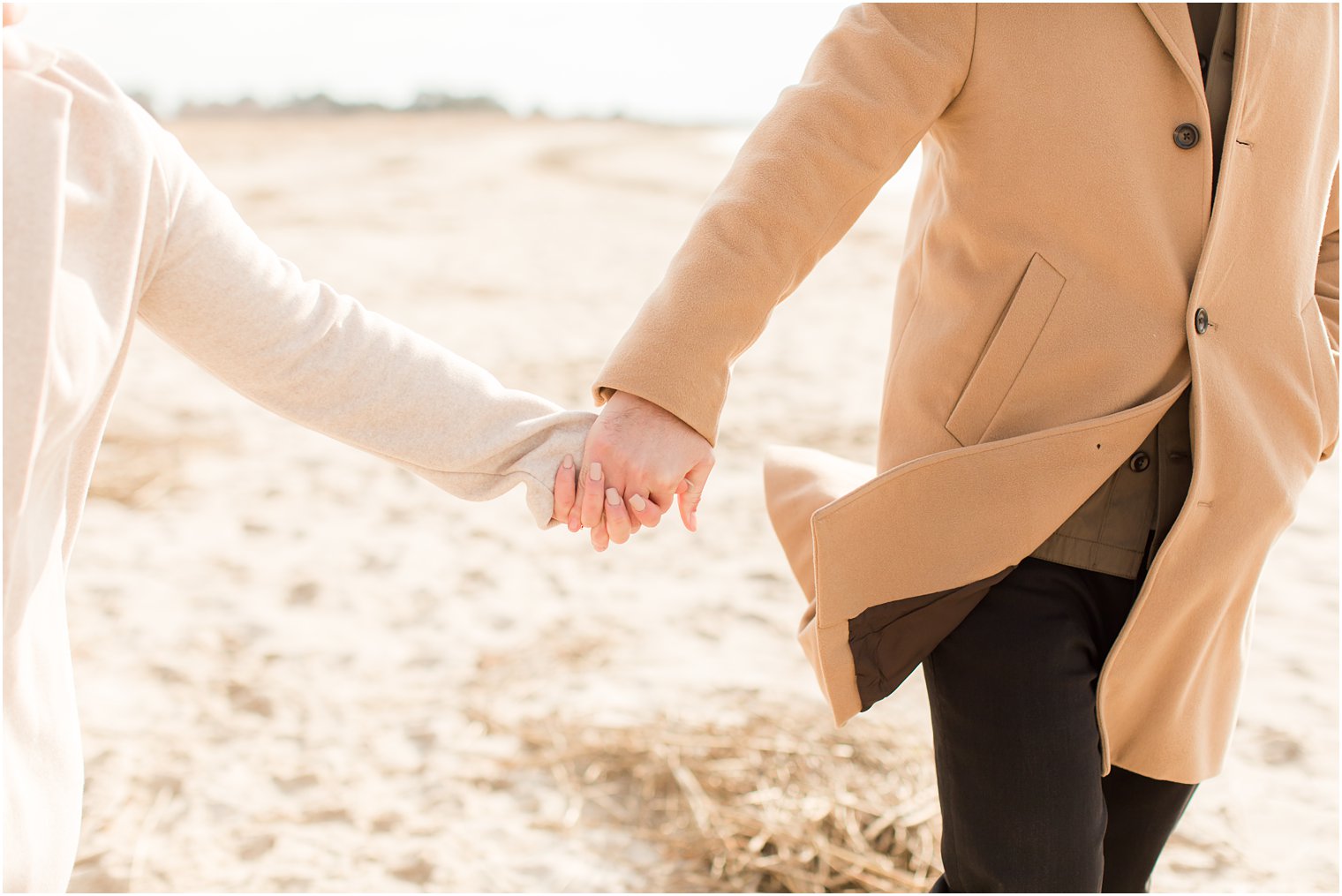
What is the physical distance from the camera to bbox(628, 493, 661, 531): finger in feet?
5.89

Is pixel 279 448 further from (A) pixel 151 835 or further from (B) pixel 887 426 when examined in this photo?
(B) pixel 887 426

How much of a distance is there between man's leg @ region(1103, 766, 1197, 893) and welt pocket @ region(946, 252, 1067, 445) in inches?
25.2

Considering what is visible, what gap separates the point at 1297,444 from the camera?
1686 mm

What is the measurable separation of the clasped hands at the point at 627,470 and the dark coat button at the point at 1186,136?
2.48ft

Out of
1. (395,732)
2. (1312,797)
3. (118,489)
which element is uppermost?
(1312,797)

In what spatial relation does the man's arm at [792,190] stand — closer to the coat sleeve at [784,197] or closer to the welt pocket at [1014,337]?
the coat sleeve at [784,197]

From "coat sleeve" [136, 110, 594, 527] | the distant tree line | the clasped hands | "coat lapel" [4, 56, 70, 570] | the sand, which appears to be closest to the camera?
"coat lapel" [4, 56, 70, 570]

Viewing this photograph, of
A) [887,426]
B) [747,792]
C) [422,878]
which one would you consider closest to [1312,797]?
[747,792]

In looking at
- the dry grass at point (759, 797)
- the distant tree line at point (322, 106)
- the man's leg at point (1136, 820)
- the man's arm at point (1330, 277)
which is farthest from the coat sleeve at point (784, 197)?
the distant tree line at point (322, 106)

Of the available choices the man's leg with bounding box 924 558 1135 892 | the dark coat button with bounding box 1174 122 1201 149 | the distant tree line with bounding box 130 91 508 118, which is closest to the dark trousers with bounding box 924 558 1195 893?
the man's leg with bounding box 924 558 1135 892

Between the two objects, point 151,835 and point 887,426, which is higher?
point 887,426

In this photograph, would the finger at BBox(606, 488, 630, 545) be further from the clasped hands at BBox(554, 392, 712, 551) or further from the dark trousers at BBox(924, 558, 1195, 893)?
the dark trousers at BBox(924, 558, 1195, 893)

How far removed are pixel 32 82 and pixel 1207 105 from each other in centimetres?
140

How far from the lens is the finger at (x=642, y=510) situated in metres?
1.79
